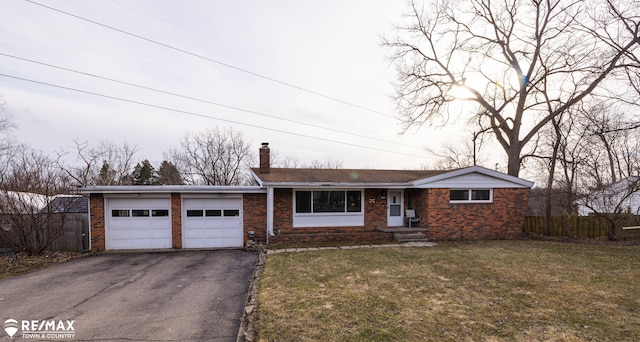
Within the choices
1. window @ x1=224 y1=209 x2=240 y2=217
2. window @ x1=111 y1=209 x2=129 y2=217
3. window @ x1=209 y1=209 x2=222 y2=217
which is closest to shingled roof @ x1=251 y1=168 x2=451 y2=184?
window @ x1=224 y1=209 x2=240 y2=217

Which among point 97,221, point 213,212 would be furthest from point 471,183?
point 97,221

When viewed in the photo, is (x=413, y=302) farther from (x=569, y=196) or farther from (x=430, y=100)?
(x=430, y=100)

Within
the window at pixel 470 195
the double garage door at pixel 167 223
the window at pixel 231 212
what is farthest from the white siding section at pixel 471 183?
the double garage door at pixel 167 223

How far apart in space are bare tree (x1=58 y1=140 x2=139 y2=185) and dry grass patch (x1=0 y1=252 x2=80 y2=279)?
1245cm

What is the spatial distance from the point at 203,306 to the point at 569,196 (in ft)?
52.5

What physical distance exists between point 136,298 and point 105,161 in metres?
27.4

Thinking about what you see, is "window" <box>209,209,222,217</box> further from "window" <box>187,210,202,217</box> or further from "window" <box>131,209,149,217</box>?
"window" <box>131,209,149,217</box>

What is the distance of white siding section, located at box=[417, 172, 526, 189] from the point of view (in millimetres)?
12680

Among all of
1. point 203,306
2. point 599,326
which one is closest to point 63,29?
point 203,306

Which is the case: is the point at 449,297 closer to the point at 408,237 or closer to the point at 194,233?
the point at 408,237

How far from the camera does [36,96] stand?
1054 centimetres

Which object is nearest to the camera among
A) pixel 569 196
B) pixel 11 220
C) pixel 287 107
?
pixel 11 220

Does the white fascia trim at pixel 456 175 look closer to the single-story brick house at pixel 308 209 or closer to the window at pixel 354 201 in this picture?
the single-story brick house at pixel 308 209

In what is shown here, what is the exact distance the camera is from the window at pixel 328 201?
500 inches
